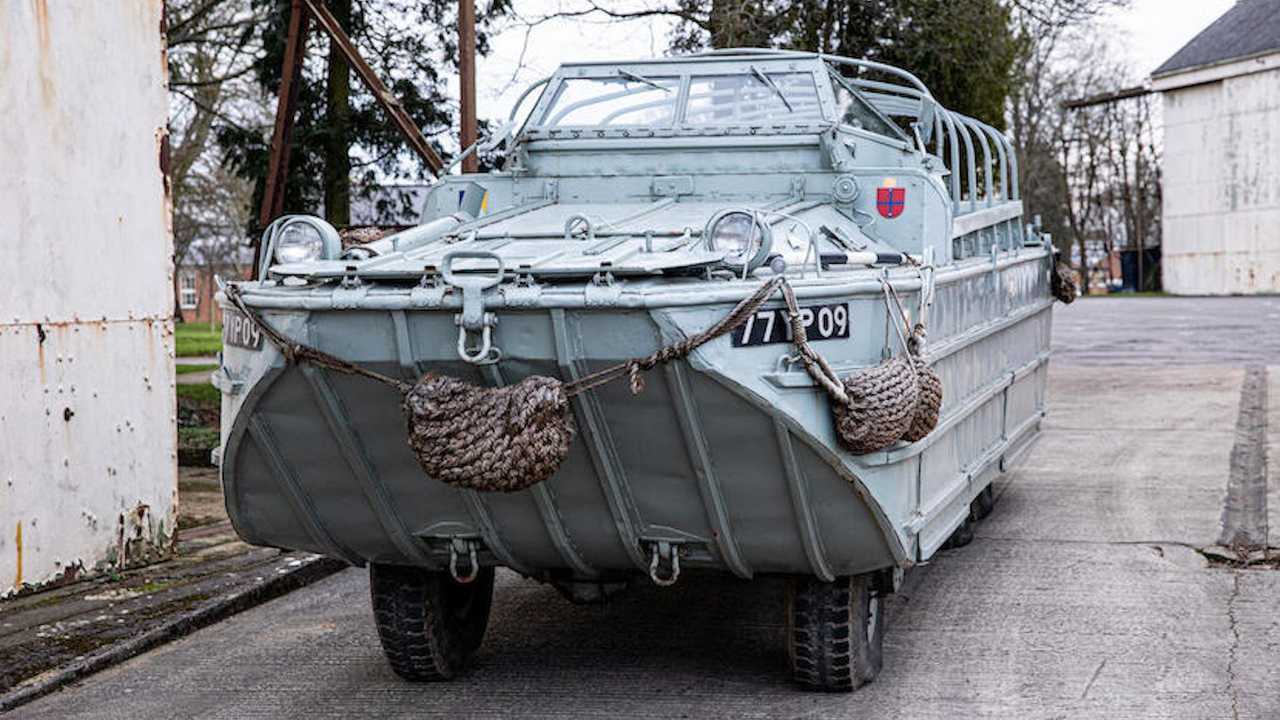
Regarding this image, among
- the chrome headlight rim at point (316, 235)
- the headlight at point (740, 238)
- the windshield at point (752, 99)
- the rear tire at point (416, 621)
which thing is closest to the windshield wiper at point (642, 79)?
the windshield at point (752, 99)

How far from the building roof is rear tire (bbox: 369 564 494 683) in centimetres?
4302

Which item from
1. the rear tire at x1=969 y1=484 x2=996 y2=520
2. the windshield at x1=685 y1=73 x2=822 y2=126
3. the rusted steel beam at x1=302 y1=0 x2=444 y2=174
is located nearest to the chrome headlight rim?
the windshield at x1=685 y1=73 x2=822 y2=126

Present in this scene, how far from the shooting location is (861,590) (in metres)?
5.97

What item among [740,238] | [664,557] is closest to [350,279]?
[740,238]

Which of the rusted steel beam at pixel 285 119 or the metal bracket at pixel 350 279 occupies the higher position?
the rusted steel beam at pixel 285 119

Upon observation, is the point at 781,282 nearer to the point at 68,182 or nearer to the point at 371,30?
the point at 68,182

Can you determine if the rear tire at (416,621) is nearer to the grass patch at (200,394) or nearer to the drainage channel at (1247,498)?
the drainage channel at (1247,498)

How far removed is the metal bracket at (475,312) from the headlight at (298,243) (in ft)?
3.24

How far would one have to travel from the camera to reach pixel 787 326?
16.7 ft

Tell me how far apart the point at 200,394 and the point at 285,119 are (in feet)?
20.4

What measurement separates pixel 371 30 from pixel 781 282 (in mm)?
10721

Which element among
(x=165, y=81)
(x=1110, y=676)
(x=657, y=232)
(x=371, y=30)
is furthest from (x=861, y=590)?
(x=371, y=30)

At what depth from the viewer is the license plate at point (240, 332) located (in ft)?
17.7

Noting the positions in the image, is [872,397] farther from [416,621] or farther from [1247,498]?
[1247,498]
